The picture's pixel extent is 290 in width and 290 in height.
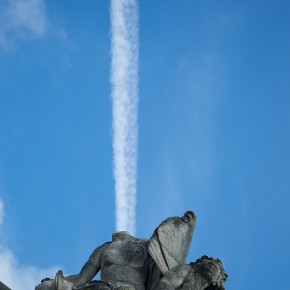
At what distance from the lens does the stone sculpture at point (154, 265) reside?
1171cm

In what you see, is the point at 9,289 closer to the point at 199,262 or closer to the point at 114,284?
the point at 114,284

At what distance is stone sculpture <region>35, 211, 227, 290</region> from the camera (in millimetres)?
11711

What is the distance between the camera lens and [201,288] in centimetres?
1205

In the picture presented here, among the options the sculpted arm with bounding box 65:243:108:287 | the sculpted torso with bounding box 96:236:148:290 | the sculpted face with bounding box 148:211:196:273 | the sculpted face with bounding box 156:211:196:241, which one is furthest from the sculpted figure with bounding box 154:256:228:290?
the sculpted arm with bounding box 65:243:108:287

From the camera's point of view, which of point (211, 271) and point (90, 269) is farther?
point (90, 269)

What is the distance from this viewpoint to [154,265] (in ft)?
42.7

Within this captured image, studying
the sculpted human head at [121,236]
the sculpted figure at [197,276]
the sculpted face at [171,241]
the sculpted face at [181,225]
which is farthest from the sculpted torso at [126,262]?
the sculpted figure at [197,276]

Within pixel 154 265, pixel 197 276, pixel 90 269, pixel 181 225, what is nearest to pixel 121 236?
pixel 90 269

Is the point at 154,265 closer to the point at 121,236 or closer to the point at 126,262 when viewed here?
the point at 126,262

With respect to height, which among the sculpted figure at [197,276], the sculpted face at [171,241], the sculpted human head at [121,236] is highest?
the sculpted human head at [121,236]

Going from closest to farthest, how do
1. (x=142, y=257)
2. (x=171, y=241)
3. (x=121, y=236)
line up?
(x=171, y=241)
(x=142, y=257)
(x=121, y=236)

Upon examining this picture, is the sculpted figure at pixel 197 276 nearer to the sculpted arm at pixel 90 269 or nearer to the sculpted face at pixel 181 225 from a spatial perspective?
the sculpted face at pixel 181 225

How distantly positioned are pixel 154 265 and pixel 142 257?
1.28 feet

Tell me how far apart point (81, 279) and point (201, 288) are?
2756mm
